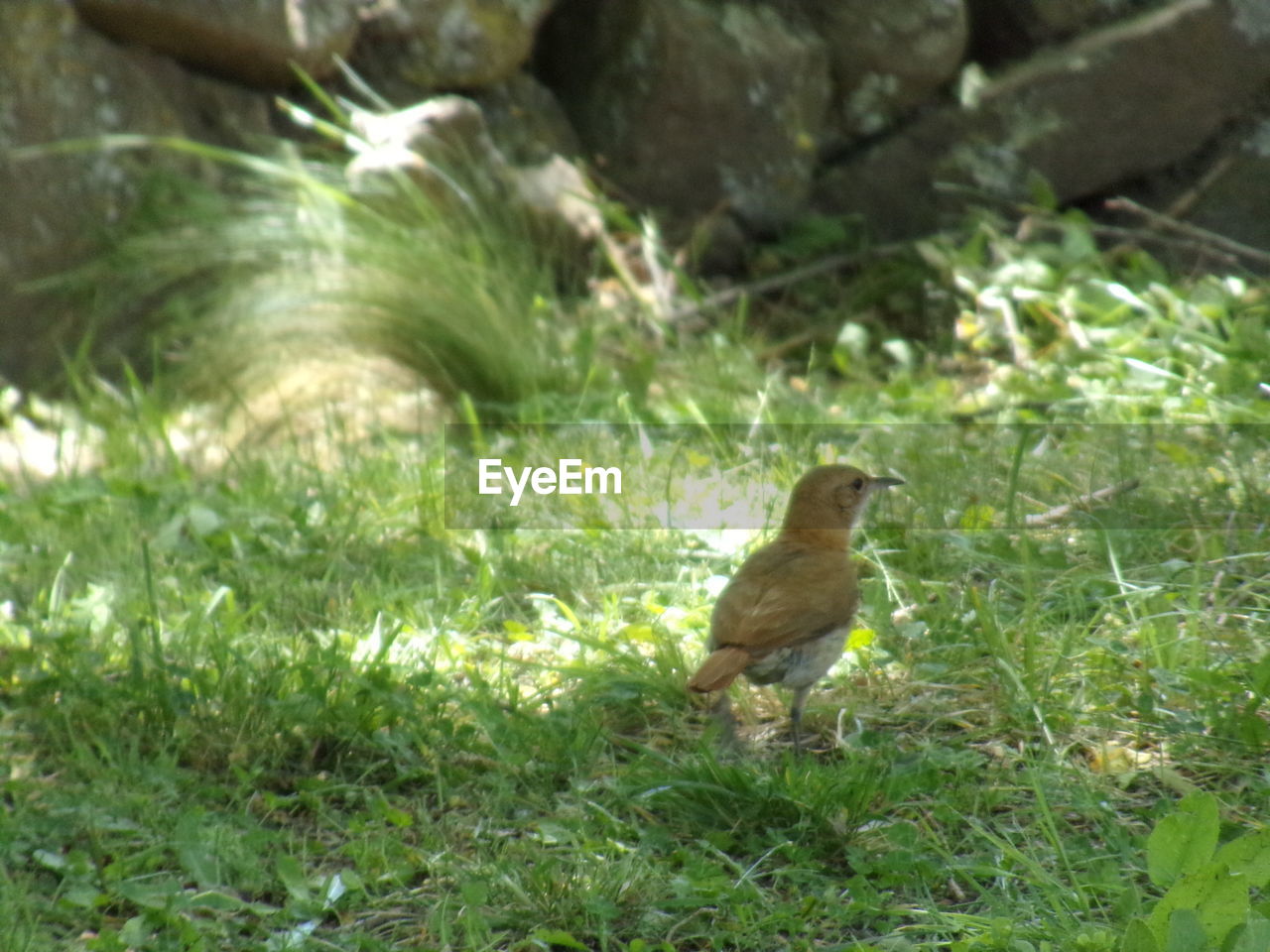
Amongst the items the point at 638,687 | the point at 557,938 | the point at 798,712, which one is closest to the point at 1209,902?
the point at 557,938

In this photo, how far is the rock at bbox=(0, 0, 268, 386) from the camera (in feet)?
18.7

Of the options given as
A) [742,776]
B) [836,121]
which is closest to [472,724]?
[742,776]

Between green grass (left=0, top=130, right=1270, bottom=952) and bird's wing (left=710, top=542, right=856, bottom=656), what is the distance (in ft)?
0.79

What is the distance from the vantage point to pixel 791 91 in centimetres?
673

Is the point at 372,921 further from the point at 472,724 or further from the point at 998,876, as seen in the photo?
the point at 998,876

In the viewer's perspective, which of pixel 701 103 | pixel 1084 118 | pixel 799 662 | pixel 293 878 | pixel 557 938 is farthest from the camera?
pixel 701 103

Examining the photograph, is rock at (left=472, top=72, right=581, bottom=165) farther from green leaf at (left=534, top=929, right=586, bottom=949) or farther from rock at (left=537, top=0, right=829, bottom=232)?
green leaf at (left=534, top=929, right=586, bottom=949)

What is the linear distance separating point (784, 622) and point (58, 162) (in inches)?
159

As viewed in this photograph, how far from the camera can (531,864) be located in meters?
2.75

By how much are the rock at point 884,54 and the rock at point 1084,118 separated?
6.0 inches

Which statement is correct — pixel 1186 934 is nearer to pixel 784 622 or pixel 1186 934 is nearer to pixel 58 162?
pixel 784 622

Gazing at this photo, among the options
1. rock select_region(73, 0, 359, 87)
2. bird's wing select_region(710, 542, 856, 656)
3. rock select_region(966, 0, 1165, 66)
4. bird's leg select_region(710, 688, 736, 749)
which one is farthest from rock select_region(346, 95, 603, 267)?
bird's leg select_region(710, 688, 736, 749)

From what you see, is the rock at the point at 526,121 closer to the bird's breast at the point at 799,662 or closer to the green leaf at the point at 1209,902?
the bird's breast at the point at 799,662

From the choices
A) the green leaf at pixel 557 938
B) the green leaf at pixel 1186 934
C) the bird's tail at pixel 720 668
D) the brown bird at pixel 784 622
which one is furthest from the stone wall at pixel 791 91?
the green leaf at pixel 1186 934
